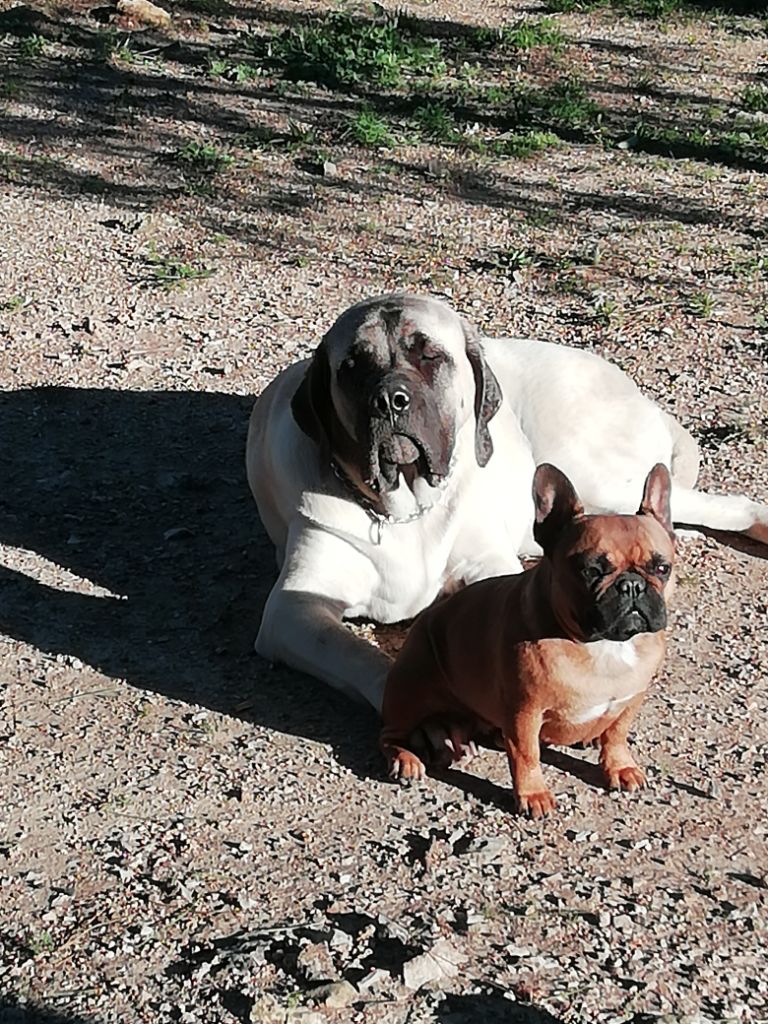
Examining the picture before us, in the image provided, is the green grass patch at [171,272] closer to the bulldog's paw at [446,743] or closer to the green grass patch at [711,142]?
the green grass patch at [711,142]

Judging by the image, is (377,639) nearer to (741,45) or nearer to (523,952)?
(523,952)

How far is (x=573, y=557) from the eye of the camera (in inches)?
127

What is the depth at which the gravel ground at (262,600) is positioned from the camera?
308cm

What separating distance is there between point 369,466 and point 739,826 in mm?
1359

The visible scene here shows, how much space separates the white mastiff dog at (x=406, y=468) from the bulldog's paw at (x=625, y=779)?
65cm

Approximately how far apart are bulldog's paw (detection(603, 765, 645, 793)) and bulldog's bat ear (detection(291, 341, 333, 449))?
1.29 m

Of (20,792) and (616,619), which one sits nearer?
(616,619)

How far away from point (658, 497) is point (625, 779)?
664mm

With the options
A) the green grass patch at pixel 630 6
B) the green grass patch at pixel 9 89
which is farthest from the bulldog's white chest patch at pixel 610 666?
the green grass patch at pixel 630 6

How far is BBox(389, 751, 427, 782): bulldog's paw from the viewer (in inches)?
145

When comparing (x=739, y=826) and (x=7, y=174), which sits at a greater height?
(x=739, y=826)

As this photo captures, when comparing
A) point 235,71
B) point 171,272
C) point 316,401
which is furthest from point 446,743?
point 235,71

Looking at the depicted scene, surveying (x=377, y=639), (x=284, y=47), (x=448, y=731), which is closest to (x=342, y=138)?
(x=284, y=47)

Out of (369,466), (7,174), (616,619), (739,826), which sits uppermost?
(616,619)
